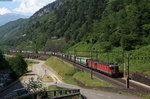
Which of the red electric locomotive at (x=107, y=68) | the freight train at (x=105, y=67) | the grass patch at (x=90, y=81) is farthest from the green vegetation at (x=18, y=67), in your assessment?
the red electric locomotive at (x=107, y=68)

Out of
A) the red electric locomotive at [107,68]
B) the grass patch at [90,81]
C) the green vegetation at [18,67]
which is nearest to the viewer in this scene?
the grass patch at [90,81]

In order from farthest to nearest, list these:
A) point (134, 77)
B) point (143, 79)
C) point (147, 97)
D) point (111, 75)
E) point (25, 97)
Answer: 1. point (111, 75)
2. point (134, 77)
3. point (143, 79)
4. point (147, 97)
5. point (25, 97)

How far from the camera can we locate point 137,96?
47.3 m

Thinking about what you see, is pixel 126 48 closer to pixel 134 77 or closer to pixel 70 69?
pixel 70 69

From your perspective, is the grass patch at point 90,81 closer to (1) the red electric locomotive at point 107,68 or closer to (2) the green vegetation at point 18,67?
(1) the red electric locomotive at point 107,68

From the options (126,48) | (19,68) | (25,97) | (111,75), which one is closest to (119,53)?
(126,48)

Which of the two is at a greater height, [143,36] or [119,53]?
[143,36]

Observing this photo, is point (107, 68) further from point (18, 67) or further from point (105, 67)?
point (18, 67)

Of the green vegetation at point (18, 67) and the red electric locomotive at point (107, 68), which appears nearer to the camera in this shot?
the red electric locomotive at point (107, 68)

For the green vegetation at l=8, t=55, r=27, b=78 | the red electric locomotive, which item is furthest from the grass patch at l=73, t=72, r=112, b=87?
the green vegetation at l=8, t=55, r=27, b=78

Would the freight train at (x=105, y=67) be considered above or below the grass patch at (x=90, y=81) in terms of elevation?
above

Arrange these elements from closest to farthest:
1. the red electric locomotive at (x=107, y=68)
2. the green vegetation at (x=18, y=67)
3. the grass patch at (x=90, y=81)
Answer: the grass patch at (x=90, y=81)
the red electric locomotive at (x=107, y=68)
the green vegetation at (x=18, y=67)

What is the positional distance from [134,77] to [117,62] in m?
24.6

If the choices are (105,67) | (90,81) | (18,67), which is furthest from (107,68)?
(18,67)
